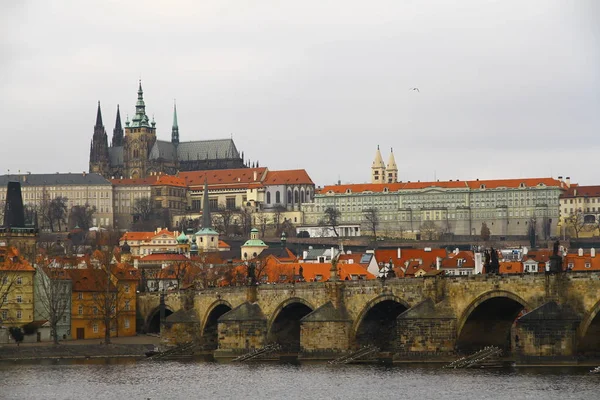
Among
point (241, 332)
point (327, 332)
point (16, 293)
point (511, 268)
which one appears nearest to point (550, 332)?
point (327, 332)

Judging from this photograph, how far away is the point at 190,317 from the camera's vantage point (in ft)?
300

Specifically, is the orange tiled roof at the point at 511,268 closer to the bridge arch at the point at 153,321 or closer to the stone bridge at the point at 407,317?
the bridge arch at the point at 153,321

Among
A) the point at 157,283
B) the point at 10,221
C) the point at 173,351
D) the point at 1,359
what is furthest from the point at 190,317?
the point at 10,221

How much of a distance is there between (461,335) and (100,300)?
3099 cm

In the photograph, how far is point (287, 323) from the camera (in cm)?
8531

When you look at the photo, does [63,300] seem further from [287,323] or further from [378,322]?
[378,322]

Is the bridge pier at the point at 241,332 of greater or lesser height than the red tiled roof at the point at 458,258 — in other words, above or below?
below

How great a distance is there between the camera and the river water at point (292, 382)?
62.0 metres

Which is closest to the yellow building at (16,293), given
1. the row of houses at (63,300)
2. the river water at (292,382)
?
the row of houses at (63,300)

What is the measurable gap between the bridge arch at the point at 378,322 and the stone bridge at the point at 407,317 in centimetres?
5

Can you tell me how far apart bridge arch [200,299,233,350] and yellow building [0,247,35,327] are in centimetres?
1083

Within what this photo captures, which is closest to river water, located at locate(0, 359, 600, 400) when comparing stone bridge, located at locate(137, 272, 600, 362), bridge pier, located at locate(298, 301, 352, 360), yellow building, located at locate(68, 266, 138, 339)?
stone bridge, located at locate(137, 272, 600, 362)

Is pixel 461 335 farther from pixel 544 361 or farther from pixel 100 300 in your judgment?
pixel 100 300

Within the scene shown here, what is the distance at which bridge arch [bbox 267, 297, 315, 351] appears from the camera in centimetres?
8406
